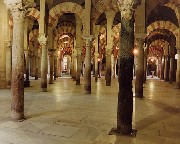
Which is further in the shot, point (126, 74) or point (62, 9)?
point (62, 9)

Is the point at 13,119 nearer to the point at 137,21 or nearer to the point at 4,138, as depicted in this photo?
the point at 4,138

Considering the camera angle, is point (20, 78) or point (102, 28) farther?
point (102, 28)

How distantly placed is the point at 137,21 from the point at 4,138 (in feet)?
18.8

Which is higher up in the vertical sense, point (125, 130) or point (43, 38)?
point (43, 38)

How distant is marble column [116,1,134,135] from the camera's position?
12.0ft

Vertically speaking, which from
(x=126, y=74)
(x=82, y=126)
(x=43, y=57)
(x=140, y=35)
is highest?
(x=140, y=35)

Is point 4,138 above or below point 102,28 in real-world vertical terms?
below

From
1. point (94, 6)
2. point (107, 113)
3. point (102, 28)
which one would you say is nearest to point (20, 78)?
point (107, 113)

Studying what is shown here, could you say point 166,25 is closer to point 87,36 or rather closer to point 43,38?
point 87,36

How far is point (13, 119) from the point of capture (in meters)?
4.31

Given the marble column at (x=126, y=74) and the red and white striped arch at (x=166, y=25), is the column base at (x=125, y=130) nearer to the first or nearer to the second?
the marble column at (x=126, y=74)

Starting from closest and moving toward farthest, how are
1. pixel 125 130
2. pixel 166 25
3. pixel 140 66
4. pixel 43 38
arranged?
pixel 125 130
pixel 140 66
pixel 43 38
pixel 166 25

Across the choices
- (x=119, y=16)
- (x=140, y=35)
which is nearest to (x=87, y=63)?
(x=140, y=35)

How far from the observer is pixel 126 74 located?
3.68 metres
